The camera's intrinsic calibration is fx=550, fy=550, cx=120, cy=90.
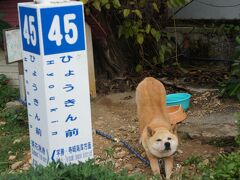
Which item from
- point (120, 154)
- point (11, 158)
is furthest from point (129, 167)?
point (11, 158)

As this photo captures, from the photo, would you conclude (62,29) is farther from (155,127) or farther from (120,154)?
(120,154)

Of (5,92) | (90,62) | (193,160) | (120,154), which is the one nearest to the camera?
(193,160)

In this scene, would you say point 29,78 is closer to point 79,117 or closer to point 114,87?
point 79,117

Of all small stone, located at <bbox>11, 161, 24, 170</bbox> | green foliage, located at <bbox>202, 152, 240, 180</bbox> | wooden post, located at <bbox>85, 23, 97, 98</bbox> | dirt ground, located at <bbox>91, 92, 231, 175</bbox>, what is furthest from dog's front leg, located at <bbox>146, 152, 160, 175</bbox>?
wooden post, located at <bbox>85, 23, 97, 98</bbox>

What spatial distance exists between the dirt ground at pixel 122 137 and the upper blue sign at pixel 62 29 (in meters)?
1.80

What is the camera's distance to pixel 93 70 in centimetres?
772

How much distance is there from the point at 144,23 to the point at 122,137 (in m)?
2.26

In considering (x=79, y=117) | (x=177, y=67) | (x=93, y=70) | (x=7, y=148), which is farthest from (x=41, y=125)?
(x=177, y=67)

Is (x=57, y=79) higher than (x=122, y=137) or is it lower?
higher

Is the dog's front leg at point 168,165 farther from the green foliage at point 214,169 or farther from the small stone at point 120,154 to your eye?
the small stone at point 120,154

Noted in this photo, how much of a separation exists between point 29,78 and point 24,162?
2.03 meters

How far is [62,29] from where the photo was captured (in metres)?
4.01

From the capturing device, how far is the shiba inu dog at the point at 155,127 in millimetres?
5043

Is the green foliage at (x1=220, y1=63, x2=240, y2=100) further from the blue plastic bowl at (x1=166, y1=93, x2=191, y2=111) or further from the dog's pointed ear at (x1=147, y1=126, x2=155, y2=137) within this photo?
the dog's pointed ear at (x1=147, y1=126, x2=155, y2=137)
